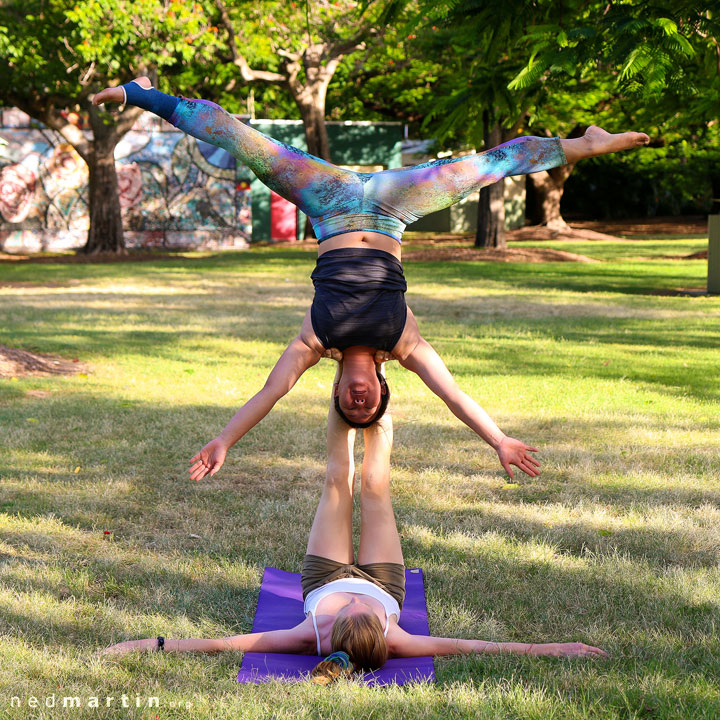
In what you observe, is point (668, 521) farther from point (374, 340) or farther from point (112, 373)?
point (112, 373)

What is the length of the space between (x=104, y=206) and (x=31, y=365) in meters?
17.7

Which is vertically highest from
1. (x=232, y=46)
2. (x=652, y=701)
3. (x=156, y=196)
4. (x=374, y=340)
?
(x=232, y=46)

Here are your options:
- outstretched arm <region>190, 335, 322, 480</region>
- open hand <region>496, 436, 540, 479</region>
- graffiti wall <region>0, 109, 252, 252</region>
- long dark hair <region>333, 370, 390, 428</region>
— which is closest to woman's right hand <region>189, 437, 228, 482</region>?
outstretched arm <region>190, 335, 322, 480</region>

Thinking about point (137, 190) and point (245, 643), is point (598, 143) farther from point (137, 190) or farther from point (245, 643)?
point (137, 190)

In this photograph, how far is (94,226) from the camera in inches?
1081

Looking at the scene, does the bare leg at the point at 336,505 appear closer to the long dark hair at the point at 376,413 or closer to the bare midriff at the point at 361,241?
the long dark hair at the point at 376,413

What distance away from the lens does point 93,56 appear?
20359 millimetres

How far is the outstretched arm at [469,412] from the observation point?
3.89 m

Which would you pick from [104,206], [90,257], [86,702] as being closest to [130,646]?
[86,702]

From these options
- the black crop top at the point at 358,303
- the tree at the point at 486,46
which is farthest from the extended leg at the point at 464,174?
the tree at the point at 486,46

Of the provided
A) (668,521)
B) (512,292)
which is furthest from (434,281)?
(668,521)

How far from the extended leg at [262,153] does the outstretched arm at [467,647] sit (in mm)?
1996

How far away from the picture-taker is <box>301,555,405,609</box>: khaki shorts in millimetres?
4305

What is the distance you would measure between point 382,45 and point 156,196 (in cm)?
920
